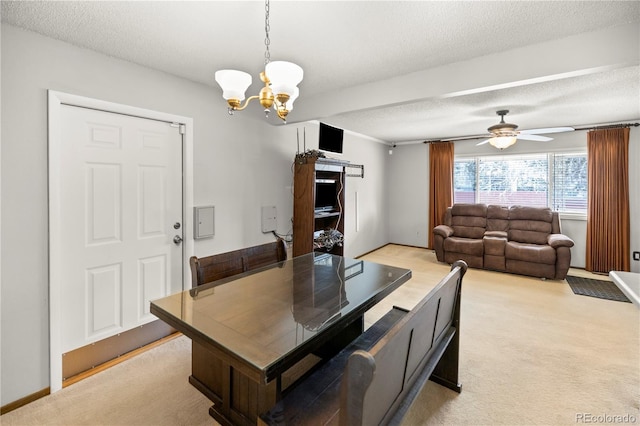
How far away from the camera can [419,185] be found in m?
6.34

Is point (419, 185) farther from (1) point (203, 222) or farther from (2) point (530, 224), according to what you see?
(1) point (203, 222)

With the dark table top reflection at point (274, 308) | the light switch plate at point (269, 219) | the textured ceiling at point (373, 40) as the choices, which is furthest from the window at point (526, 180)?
the dark table top reflection at point (274, 308)

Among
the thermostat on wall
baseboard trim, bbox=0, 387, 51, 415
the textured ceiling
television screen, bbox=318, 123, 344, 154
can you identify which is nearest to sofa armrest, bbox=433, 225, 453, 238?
television screen, bbox=318, 123, 344, 154

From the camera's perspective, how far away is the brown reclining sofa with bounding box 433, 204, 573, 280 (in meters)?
4.27

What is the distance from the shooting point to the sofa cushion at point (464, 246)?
483cm

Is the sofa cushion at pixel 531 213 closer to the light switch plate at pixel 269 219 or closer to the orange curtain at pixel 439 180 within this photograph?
the orange curtain at pixel 439 180

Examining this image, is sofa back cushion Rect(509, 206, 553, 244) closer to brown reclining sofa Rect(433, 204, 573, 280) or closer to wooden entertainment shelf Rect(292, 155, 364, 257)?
brown reclining sofa Rect(433, 204, 573, 280)

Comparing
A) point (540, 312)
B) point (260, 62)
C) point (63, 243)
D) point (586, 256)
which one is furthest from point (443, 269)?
point (63, 243)

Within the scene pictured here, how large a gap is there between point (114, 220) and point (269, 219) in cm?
159

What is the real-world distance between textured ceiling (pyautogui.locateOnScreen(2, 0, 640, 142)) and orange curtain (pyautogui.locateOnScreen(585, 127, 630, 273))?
1963 millimetres

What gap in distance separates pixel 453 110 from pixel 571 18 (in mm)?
2093

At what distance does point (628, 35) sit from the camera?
5.91 feet

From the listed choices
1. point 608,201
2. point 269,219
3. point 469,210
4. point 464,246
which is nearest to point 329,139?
point 269,219

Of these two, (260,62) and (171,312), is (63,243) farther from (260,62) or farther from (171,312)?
(260,62)
